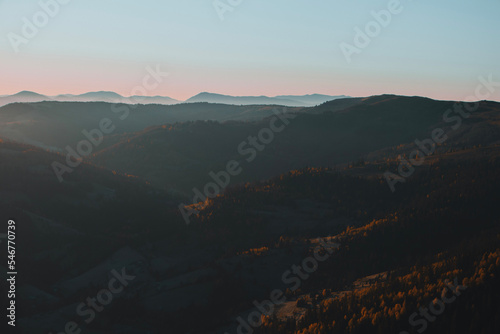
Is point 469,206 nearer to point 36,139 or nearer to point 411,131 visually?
point 411,131

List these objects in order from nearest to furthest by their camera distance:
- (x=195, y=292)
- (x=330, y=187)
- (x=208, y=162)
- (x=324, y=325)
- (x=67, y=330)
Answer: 1. (x=324, y=325)
2. (x=67, y=330)
3. (x=195, y=292)
4. (x=330, y=187)
5. (x=208, y=162)

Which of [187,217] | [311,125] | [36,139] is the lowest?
[187,217]

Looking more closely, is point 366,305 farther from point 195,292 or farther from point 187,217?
point 187,217

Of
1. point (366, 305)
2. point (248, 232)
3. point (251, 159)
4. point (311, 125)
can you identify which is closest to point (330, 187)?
point (248, 232)

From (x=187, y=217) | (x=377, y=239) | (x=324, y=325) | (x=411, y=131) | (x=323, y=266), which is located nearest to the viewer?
(x=324, y=325)

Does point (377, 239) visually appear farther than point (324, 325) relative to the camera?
Yes

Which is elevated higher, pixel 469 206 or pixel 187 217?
pixel 187 217

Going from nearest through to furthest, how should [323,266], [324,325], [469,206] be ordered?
[324,325] < [323,266] < [469,206]

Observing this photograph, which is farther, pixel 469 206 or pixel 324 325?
pixel 469 206

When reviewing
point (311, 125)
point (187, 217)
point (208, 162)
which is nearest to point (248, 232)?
point (187, 217)
